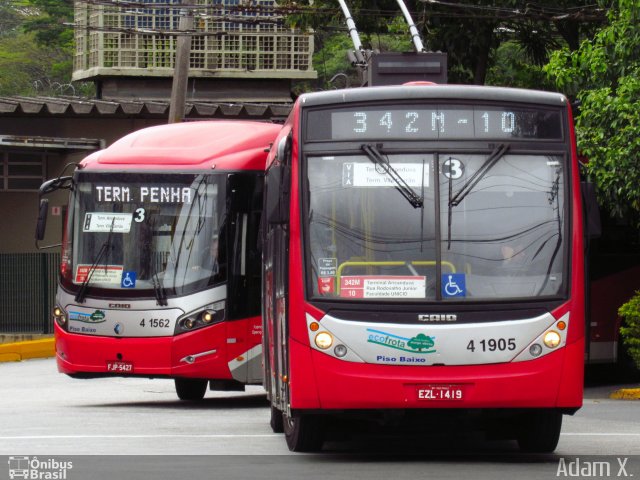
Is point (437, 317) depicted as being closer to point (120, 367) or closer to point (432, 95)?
Answer: point (432, 95)

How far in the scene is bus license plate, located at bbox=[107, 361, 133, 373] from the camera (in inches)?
641

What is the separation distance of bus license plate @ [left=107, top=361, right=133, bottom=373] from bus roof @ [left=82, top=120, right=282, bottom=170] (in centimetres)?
224

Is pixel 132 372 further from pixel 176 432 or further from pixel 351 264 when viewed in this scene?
pixel 351 264

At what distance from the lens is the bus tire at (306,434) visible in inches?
454

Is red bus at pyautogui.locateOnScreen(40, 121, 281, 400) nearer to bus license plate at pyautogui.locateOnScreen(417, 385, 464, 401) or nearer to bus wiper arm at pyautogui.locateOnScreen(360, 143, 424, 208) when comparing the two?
bus wiper arm at pyautogui.locateOnScreen(360, 143, 424, 208)

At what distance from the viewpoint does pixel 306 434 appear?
455 inches

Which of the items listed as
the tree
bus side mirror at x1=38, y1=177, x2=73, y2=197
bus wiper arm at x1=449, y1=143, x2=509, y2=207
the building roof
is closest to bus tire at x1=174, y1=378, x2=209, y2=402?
bus side mirror at x1=38, y1=177, x2=73, y2=197

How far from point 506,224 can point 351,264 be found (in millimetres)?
1214

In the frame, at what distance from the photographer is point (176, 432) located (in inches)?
540

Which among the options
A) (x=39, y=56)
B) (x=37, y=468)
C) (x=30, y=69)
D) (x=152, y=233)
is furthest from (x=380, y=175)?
(x=30, y=69)

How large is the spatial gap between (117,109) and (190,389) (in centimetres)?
1411

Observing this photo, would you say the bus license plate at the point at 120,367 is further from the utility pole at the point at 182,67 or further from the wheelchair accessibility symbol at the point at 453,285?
the utility pole at the point at 182,67

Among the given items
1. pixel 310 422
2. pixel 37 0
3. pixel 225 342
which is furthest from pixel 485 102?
pixel 37 0

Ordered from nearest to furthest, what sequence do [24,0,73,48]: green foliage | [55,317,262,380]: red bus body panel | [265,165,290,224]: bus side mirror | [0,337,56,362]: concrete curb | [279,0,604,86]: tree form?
[265,165,290,224]: bus side mirror, [55,317,262,380]: red bus body panel, [279,0,604,86]: tree, [0,337,56,362]: concrete curb, [24,0,73,48]: green foliage
